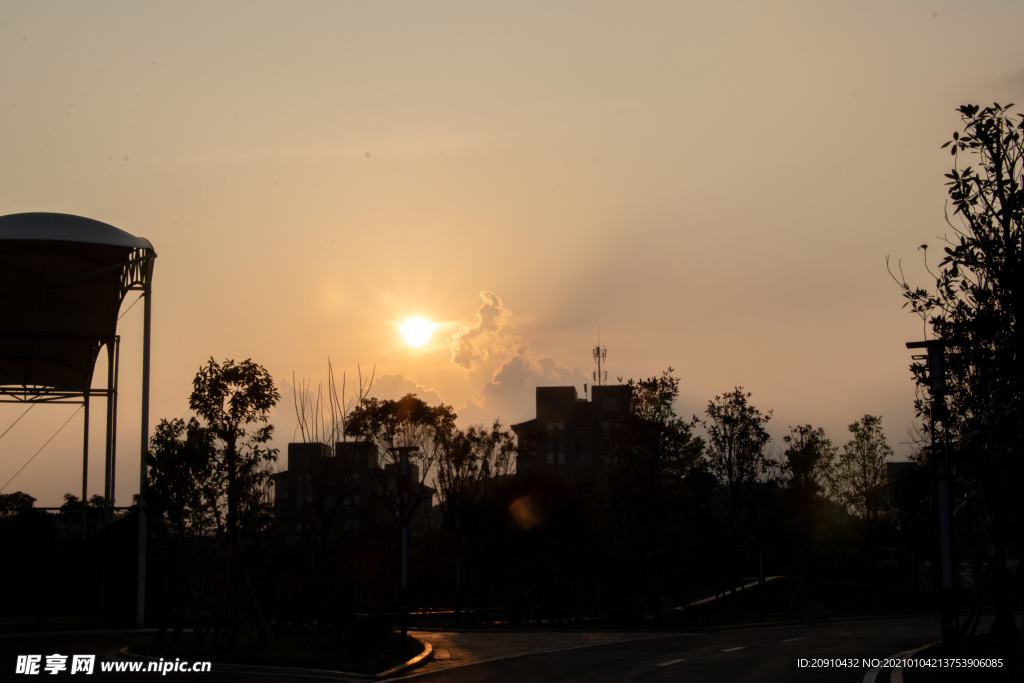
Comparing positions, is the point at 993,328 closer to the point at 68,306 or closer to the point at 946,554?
the point at 946,554

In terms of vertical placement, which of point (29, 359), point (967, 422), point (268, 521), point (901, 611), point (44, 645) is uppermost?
point (29, 359)

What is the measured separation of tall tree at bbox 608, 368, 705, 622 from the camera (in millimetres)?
35281

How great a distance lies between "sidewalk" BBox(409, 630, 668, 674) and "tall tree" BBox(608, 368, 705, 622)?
6105mm

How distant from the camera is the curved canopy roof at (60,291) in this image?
29.4 metres

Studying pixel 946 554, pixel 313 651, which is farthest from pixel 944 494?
pixel 313 651

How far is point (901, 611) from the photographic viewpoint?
154ft

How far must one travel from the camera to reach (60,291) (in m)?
32.9

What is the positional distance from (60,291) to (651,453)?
22617mm

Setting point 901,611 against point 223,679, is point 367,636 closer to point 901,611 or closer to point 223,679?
point 223,679

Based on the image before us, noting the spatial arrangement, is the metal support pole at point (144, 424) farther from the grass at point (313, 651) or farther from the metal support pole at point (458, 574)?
the metal support pole at point (458, 574)

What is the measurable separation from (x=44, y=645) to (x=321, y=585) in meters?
7.13

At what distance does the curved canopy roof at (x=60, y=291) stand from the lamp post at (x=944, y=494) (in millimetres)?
24712

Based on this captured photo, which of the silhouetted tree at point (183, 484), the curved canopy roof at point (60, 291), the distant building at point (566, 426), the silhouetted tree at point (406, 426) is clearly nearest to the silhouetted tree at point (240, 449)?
the silhouetted tree at point (183, 484)

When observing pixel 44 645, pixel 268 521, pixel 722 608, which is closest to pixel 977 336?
pixel 268 521
